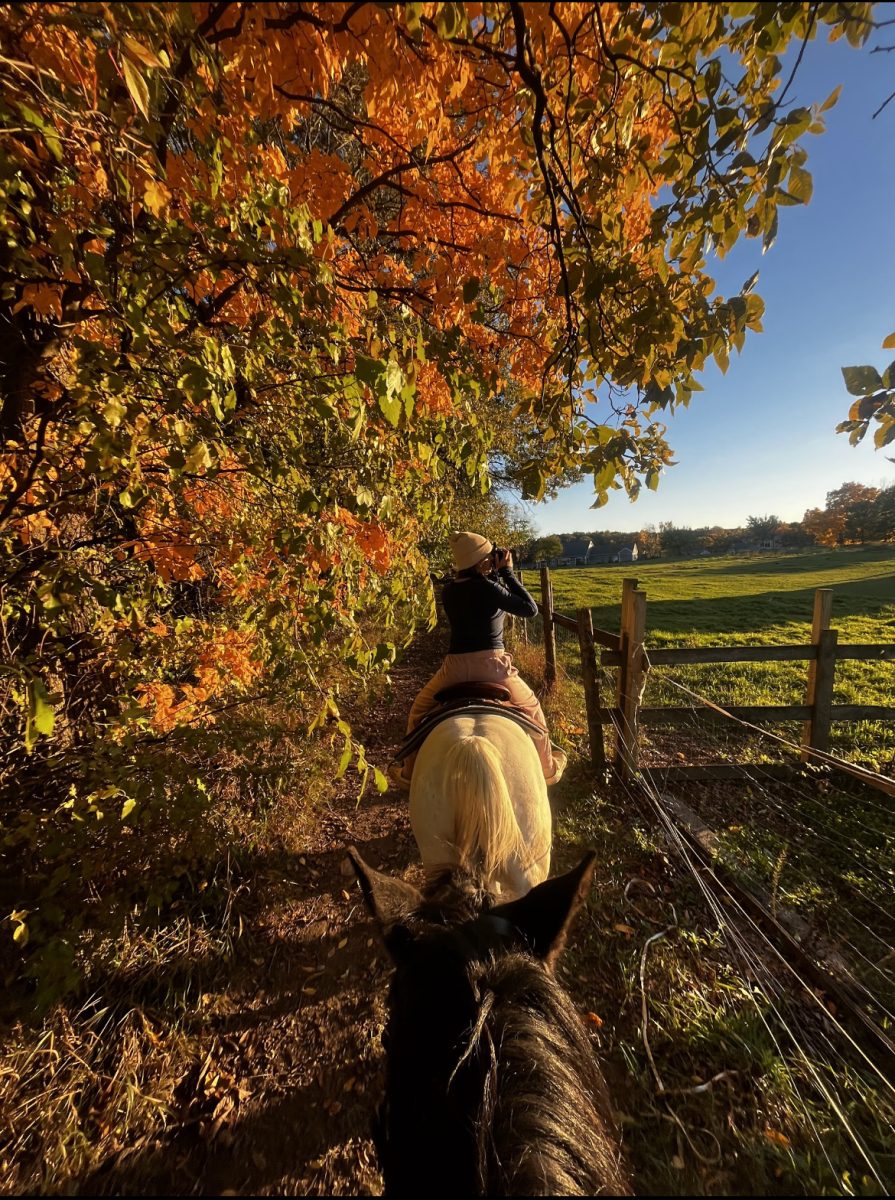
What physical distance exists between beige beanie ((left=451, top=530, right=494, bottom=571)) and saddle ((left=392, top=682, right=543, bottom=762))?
47.7 inches

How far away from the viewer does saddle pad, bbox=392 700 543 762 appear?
3.06 metres

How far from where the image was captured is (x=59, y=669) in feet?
10.5

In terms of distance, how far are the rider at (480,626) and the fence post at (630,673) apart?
1.21 metres

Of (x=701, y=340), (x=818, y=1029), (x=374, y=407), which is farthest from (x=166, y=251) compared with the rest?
(x=818, y=1029)

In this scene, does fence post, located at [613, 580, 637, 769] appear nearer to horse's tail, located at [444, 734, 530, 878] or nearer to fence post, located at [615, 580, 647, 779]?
fence post, located at [615, 580, 647, 779]

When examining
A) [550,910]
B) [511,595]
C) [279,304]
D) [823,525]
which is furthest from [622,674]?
[823,525]

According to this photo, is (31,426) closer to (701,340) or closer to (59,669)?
(59,669)

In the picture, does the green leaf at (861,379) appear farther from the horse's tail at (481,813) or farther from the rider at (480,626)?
the rider at (480,626)

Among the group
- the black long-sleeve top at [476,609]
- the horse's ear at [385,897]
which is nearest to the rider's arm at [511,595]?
the black long-sleeve top at [476,609]

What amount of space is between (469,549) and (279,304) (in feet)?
8.90

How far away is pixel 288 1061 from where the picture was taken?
2621 mm

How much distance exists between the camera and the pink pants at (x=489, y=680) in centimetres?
352

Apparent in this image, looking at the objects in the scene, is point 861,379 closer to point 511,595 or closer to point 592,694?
point 511,595

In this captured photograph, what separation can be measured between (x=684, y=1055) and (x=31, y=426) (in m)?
5.53
